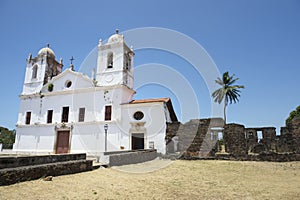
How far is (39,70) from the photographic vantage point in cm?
2452

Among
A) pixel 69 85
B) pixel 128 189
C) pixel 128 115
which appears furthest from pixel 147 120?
pixel 128 189

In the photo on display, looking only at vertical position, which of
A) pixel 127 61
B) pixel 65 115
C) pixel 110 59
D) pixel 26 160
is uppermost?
pixel 110 59

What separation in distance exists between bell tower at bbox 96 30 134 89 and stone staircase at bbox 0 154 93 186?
1309 cm

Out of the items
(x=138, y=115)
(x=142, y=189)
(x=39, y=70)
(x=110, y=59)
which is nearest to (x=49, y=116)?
(x=39, y=70)

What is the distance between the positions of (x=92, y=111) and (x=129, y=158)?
34.4 ft

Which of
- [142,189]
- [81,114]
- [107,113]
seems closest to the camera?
[142,189]

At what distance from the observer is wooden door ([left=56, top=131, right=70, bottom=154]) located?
20750mm

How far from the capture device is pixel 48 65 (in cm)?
2477

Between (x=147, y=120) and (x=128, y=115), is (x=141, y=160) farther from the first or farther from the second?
(x=128, y=115)

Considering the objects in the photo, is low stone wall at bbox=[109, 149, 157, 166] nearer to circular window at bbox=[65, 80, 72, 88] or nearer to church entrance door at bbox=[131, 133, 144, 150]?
church entrance door at bbox=[131, 133, 144, 150]

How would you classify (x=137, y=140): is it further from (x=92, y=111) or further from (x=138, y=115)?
(x=92, y=111)

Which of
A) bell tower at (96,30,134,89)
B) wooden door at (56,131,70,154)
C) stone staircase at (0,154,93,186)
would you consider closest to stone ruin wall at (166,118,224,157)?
bell tower at (96,30,134,89)

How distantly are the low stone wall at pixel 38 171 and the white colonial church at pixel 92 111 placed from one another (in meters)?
10.4

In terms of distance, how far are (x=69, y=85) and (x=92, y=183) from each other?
18.6m
